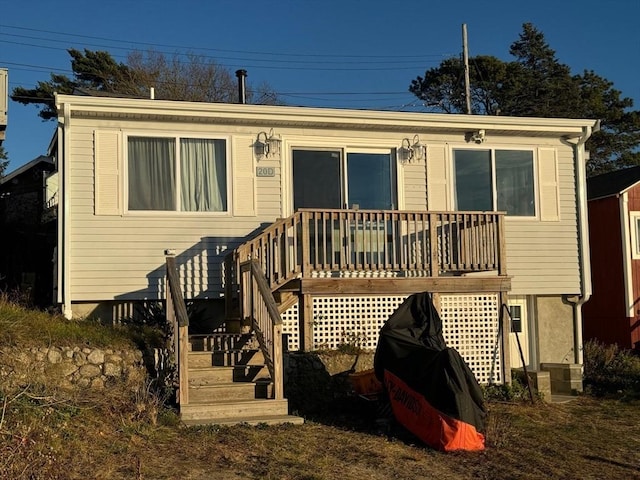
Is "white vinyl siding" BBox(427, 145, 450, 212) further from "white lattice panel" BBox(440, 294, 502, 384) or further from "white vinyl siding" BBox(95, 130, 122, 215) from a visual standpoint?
"white vinyl siding" BBox(95, 130, 122, 215)

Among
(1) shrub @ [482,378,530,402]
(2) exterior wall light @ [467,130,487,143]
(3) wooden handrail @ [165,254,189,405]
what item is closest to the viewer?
(3) wooden handrail @ [165,254,189,405]

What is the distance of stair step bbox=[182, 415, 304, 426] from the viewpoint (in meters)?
7.95

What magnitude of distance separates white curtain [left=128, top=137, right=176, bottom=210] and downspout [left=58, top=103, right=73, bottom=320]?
0.94m

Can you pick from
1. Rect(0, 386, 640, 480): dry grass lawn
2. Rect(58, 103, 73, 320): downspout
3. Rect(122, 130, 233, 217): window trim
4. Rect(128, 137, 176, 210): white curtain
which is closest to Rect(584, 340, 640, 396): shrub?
Rect(0, 386, 640, 480): dry grass lawn

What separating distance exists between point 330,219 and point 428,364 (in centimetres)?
339

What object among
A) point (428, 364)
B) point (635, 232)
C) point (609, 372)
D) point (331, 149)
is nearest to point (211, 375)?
point (428, 364)

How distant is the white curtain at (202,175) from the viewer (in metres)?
11.5

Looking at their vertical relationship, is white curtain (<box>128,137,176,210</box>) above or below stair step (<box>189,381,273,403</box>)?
above

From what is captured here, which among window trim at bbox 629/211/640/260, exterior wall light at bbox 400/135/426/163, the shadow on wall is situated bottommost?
the shadow on wall

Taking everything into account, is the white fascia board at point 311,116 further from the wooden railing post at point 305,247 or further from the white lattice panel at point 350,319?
the white lattice panel at point 350,319

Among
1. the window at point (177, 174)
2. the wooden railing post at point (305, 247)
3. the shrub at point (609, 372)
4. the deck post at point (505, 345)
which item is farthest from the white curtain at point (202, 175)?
the shrub at point (609, 372)

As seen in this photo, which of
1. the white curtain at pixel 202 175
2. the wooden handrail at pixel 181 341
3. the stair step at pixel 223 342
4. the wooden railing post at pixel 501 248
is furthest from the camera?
the white curtain at pixel 202 175

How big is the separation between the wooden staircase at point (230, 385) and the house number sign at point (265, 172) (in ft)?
9.76

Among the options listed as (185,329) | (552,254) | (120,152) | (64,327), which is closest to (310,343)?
(185,329)
